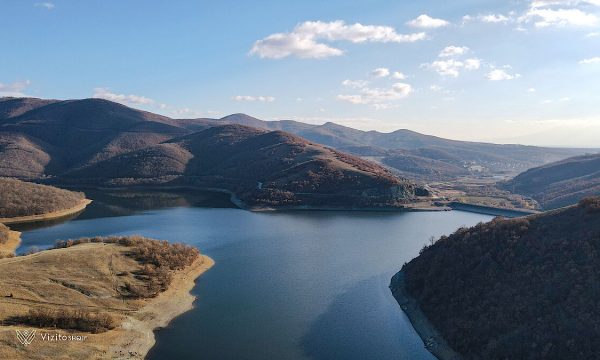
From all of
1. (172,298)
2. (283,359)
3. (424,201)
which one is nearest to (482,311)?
(283,359)

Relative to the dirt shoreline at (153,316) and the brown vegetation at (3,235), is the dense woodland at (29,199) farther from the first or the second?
the dirt shoreline at (153,316)

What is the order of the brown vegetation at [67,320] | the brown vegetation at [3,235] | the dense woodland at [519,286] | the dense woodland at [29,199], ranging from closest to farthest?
the dense woodland at [519,286] → the brown vegetation at [67,320] → the brown vegetation at [3,235] → the dense woodland at [29,199]

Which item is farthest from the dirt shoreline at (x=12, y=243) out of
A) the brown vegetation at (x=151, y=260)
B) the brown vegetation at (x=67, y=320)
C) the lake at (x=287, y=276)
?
the brown vegetation at (x=67, y=320)

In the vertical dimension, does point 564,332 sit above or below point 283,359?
above

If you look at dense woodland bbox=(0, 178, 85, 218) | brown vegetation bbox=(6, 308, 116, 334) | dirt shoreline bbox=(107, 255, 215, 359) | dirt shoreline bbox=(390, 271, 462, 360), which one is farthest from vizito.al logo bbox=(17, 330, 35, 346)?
dense woodland bbox=(0, 178, 85, 218)

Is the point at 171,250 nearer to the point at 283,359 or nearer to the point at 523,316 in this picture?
the point at 283,359

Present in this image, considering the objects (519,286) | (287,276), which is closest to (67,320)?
(287,276)
